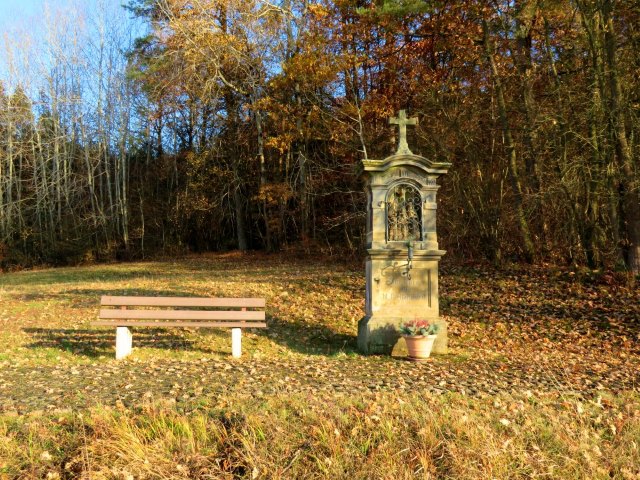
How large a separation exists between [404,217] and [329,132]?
13559 mm

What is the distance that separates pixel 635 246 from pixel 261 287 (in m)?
8.67

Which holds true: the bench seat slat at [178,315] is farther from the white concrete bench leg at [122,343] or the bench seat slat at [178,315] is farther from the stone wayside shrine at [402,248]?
the stone wayside shrine at [402,248]

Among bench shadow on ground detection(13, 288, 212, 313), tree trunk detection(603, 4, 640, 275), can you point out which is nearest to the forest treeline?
tree trunk detection(603, 4, 640, 275)

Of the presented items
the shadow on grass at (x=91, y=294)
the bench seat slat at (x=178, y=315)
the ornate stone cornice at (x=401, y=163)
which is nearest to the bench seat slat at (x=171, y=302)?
the bench seat slat at (x=178, y=315)

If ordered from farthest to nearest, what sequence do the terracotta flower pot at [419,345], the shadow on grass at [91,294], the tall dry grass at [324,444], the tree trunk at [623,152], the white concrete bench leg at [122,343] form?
the shadow on grass at [91,294] < the tree trunk at [623,152] < the white concrete bench leg at [122,343] < the terracotta flower pot at [419,345] < the tall dry grass at [324,444]

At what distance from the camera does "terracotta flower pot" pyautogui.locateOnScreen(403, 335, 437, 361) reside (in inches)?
309

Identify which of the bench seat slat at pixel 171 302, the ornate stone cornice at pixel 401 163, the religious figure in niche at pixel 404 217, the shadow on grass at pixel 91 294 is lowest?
the shadow on grass at pixel 91 294

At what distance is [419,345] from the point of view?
7.88 meters

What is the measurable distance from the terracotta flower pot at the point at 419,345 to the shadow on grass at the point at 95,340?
3.27 m

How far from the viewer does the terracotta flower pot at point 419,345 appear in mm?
7855

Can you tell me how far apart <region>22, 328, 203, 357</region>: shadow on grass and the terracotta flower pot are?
3272 millimetres

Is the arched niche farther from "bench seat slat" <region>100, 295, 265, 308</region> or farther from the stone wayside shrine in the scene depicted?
"bench seat slat" <region>100, 295, 265, 308</region>

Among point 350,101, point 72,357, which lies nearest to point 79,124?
point 350,101

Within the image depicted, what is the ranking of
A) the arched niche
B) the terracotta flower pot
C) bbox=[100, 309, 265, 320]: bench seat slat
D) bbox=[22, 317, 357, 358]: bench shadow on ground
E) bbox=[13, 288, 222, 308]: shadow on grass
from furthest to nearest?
1. bbox=[13, 288, 222, 308]: shadow on grass
2. the arched niche
3. bbox=[22, 317, 357, 358]: bench shadow on ground
4. bbox=[100, 309, 265, 320]: bench seat slat
5. the terracotta flower pot
